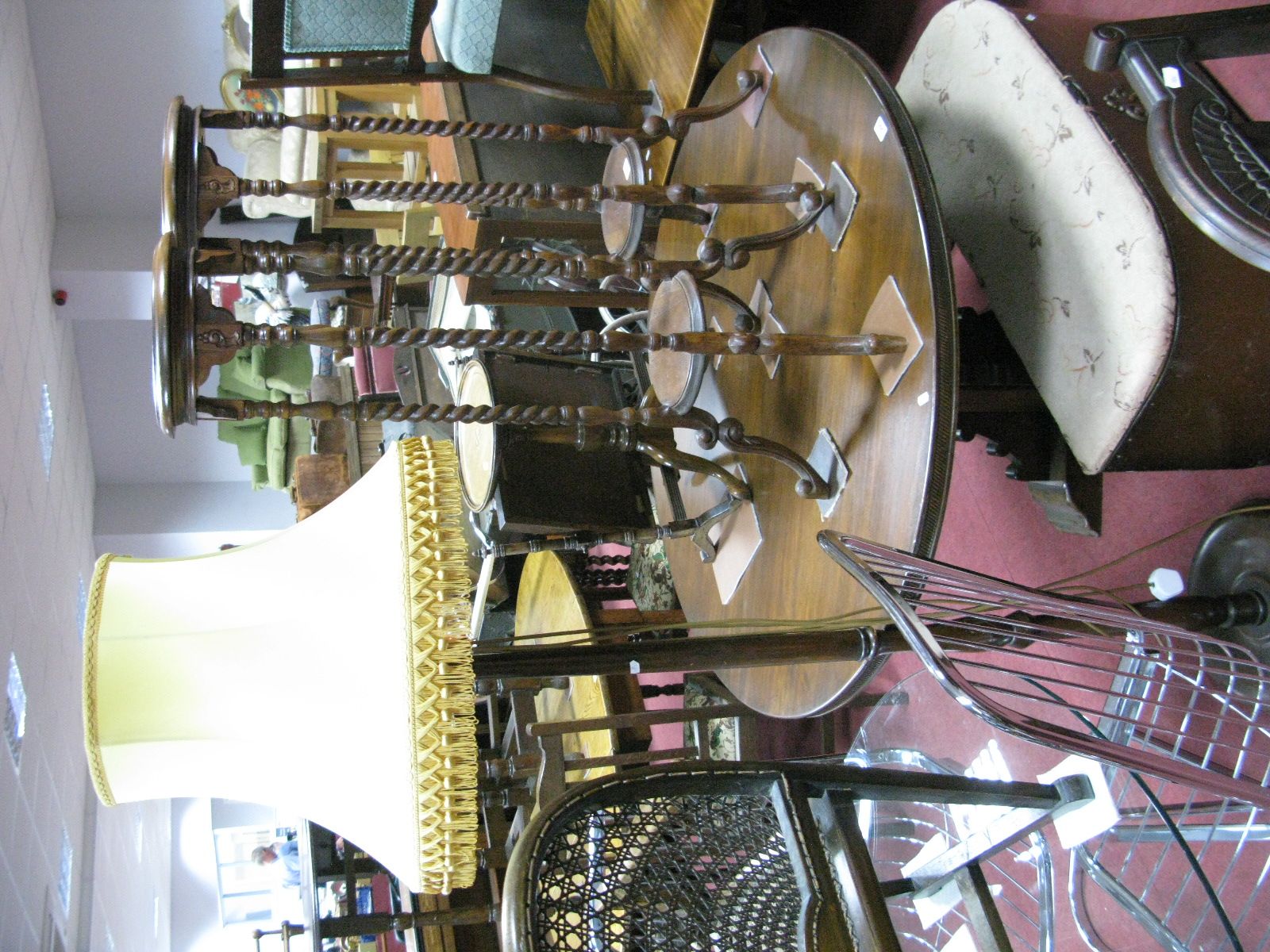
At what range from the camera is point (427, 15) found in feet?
7.34

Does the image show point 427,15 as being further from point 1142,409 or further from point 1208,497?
point 1208,497

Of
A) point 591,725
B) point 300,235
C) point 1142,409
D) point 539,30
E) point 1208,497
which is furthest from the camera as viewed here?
point 300,235

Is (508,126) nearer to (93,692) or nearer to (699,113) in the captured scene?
(699,113)

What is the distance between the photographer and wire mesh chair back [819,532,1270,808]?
97 cm

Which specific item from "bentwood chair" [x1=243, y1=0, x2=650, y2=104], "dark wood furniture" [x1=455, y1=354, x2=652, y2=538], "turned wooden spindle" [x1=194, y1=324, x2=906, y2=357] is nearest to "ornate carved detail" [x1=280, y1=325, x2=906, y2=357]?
"turned wooden spindle" [x1=194, y1=324, x2=906, y2=357]

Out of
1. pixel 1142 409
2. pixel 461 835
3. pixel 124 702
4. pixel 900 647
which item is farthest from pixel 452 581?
pixel 1142 409

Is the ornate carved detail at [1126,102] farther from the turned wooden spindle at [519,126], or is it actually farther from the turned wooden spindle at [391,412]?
the turned wooden spindle at [391,412]

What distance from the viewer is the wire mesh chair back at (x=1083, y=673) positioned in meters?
0.97

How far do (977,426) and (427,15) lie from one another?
1440mm

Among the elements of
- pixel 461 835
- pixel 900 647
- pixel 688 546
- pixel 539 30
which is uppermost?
pixel 539 30

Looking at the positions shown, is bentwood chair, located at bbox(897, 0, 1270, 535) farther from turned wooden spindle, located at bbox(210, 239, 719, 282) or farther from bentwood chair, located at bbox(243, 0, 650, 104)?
bentwood chair, located at bbox(243, 0, 650, 104)

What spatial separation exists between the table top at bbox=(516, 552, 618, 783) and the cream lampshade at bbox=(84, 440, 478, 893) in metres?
1.72

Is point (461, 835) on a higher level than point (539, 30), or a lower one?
lower

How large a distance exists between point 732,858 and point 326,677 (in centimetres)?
46
